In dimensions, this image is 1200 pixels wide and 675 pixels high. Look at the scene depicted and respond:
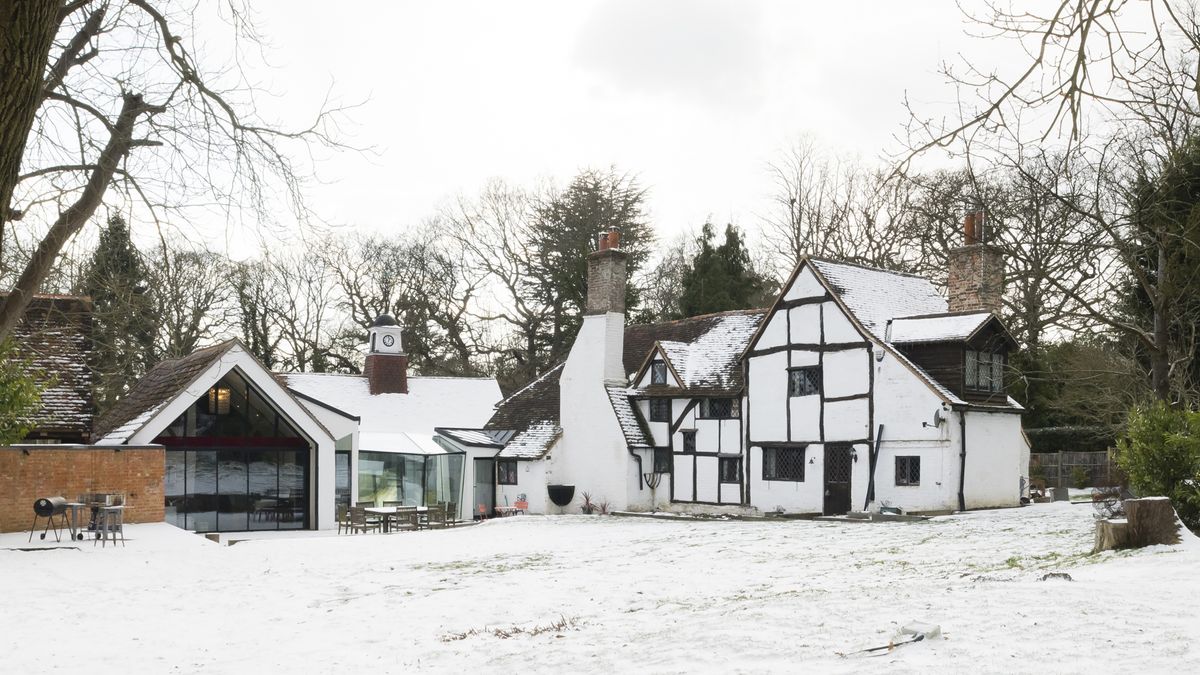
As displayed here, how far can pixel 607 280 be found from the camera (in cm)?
3086

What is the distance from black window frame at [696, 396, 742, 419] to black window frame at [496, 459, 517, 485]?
5975 millimetres

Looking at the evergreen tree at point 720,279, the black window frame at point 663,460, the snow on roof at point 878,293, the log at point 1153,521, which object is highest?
the evergreen tree at point 720,279

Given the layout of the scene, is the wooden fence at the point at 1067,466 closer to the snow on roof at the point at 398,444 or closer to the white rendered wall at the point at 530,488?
the white rendered wall at the point at 530,488

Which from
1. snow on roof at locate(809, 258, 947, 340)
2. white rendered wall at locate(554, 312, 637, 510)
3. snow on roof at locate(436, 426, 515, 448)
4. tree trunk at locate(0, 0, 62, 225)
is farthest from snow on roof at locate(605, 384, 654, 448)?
tree trunk at locate(0, 0, 62, 225)

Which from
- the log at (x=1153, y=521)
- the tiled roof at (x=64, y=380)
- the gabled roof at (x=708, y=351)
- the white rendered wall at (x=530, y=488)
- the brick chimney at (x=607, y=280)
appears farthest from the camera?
the brick chimney at (x=607, y=280)

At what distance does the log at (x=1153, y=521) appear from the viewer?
38.9ft

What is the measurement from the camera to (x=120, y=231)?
928 cm

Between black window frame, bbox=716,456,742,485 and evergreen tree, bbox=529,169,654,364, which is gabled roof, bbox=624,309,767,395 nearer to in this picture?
black window frame, bbox=716,456,742,485

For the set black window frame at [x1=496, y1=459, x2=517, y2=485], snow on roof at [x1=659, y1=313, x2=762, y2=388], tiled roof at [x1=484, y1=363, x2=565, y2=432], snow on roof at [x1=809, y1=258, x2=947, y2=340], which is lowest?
black window frame at [x1=496, y1=459, x2=517, y2=485]

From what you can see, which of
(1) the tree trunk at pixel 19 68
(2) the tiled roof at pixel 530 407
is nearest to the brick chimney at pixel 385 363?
(2) the tiled roof at pixel 530 407

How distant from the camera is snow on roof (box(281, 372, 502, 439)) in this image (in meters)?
34.6

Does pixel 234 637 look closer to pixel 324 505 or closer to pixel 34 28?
pixel 34 28

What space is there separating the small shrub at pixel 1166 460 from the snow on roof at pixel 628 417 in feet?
52.1

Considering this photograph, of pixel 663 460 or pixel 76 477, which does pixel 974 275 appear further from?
pixel 76 477
